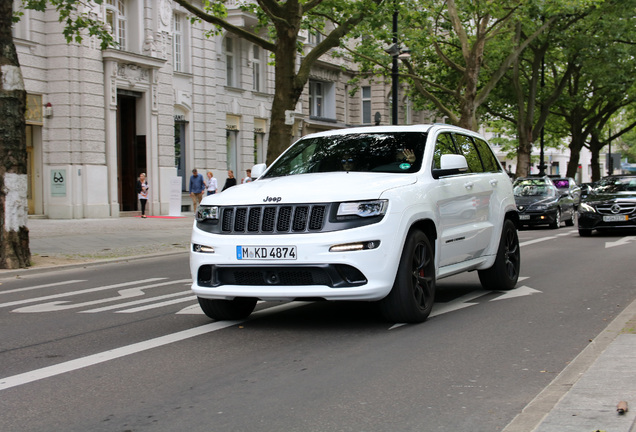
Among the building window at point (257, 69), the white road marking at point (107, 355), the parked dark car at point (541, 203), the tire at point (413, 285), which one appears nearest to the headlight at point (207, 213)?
the white road marking at point (107, 355)

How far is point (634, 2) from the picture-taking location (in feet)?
120

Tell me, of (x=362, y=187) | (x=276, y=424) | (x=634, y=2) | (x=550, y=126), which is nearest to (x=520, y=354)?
(x=362, y=187)

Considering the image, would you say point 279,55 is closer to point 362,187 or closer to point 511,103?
point 362,187

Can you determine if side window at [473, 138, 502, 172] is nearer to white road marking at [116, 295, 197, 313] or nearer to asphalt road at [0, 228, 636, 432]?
asphalt road at [0, 228, 636, 432]

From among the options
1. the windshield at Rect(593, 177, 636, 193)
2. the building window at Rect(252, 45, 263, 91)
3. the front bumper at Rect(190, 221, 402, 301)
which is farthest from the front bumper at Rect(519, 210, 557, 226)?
the front bumper at Rect(190, 221, 402, 301)

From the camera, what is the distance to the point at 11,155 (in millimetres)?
13578

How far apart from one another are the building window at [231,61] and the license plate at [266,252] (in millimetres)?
30273

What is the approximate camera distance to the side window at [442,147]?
8285 mm

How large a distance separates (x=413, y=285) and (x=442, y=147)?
1.81m

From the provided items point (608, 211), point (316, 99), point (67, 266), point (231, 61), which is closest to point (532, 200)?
point (608, 211)

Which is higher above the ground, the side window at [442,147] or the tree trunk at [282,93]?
the tree trunk at [282,93]

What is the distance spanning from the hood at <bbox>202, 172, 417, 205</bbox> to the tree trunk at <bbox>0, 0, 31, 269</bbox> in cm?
710

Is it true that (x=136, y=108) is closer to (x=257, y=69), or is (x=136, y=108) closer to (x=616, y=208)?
(x=257, y=69)

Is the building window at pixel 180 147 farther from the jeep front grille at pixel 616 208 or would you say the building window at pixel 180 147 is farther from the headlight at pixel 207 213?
the headlight at pixel 207 213
